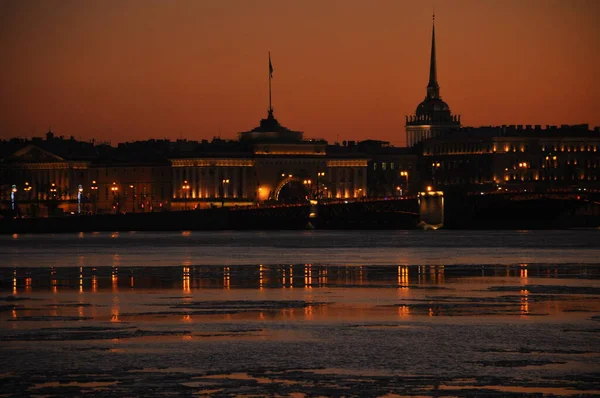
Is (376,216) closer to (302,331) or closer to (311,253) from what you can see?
(311,253)

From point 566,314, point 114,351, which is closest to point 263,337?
point 114,351

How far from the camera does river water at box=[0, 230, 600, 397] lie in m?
32.4

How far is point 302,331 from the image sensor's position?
40656 mm

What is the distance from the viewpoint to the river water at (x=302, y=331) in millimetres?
32375

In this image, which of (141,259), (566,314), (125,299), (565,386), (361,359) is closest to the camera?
(565,386)

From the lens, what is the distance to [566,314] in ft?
146

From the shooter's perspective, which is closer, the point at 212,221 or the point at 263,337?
the point at 263,337

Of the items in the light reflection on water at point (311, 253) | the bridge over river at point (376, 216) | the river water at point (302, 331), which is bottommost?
the river water at point (302, 331)

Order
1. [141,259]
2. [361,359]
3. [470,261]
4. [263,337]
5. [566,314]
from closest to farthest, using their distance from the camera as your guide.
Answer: [361,359] → [263,337] → [566,314] → [470,261] → [141,259]

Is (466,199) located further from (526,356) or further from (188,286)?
(526,356)

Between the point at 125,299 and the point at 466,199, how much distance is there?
113m

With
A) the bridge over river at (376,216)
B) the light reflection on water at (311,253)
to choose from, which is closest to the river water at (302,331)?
the light reflection on water at (311,253)

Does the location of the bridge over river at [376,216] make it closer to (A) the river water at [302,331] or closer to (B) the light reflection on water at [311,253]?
(B) the light reflection on water at [311,253]

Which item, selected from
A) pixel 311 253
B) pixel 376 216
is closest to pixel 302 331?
pixel 311 253
